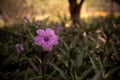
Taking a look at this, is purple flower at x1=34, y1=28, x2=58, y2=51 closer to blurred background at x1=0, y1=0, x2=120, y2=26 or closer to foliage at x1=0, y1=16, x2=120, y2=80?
foliage at x1=0, y1=16, x2=120, y2=80

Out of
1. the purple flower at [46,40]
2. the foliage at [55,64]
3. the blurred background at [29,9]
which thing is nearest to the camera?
the purple flower at [46,40]

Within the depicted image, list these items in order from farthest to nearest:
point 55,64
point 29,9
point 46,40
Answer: point 29,9, point 55,64, point 46,40

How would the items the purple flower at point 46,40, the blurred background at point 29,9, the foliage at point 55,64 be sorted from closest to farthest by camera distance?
1. the purple flower at point 46,40
2. the foliage at point 55,64
3. the blurred background at point 29,9

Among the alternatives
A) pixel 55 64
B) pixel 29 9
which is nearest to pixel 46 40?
pixel 55 64

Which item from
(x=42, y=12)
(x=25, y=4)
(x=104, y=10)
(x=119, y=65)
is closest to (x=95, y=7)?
(x=104, y=10)

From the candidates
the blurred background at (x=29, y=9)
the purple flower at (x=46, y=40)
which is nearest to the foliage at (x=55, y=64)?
the purple flower at (x=46, y=40)

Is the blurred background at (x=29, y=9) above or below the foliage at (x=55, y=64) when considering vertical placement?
above

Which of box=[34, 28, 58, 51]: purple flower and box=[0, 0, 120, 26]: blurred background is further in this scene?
box=[0, 0, 120, 26]: blurred background

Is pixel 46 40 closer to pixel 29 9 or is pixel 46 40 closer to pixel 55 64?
pixel 55 64

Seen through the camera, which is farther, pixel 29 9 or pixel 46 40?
pixel 29 9

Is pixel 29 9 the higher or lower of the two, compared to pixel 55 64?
higher

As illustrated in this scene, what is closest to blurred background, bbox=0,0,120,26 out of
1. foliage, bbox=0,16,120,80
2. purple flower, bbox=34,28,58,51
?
foliage, bbox=0,16,120,80

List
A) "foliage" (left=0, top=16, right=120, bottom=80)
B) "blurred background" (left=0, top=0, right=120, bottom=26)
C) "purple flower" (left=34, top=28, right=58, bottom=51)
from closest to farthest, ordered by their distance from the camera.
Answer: "purple flower" (left=34, top=28, right=58, bottom=51)
"foliage" (left=0, top=16, right=120, bottom=80)
"blurred background" (left=0, top=0, right=120, bottom=26)

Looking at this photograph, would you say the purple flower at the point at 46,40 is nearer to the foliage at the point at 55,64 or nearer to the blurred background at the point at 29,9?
the foliage at the point at 55,64
